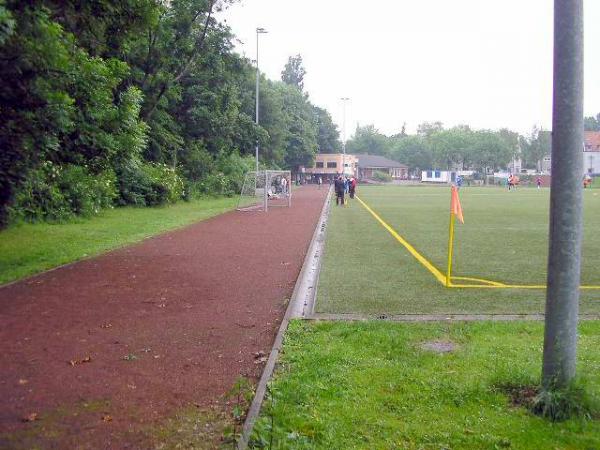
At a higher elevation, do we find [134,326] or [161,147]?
[161,147]

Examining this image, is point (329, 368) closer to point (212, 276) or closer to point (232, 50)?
point (212, 276)

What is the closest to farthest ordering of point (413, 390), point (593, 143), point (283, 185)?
point (413, 390) → point (283, 185) → point (593, 143)

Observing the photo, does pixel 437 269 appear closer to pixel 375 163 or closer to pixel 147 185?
pixel 147 185

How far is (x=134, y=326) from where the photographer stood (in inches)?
306

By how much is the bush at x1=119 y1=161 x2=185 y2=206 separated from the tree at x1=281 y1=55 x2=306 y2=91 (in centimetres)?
7996

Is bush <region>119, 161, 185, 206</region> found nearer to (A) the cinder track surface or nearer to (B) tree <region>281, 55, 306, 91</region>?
(A) the cinder track surface

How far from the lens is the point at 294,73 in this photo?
11419 cm

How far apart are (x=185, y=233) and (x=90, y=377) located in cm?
1503

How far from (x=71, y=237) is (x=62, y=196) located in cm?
555

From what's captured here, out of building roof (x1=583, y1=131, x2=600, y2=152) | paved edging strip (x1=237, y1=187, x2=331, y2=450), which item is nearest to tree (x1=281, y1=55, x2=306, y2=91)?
building roof (x1=583, y1=131, x2=600, y2=152)

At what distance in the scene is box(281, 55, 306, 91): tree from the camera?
114 m

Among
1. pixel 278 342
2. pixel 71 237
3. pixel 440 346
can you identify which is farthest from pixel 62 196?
pixel 440 346

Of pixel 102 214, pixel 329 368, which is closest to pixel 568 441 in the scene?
pixel 329 368

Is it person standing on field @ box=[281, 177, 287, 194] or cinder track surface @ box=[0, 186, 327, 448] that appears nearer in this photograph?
cinder track surface @ box=[0, 186, 327, 448]
